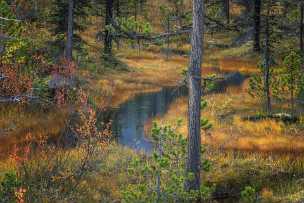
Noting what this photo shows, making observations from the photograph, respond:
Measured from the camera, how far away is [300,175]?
15.3 meters

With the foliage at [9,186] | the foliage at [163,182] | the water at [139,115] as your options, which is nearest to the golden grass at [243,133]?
the water at [139,115]

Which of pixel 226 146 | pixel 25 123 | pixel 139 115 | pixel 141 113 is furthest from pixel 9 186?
pixel 141 113

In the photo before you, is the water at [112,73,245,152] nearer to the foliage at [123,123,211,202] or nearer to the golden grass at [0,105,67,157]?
the golden grass at [0,105,67,157]

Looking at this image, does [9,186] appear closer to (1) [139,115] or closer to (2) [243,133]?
(2) [243,133]

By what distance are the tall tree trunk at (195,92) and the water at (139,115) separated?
6450mm

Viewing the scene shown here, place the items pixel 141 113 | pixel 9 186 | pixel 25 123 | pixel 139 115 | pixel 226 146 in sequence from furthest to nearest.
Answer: pixel 141 113, pixel 139 115, pixel 25 123, pixel 226 146, pixel 9 186

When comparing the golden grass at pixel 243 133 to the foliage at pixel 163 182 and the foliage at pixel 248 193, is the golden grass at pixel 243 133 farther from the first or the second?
the foliage at pixel 248 193

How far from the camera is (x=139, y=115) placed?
1163 inches

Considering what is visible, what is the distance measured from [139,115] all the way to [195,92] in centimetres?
1684

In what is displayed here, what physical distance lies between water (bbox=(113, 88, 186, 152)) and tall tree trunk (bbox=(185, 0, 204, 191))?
645 centimetres

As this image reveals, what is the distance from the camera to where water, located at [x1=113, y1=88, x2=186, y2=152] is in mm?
22797

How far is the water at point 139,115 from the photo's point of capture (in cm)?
2280

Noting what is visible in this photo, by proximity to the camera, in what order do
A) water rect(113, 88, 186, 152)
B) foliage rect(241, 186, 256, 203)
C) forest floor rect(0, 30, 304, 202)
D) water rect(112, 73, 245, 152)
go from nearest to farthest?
foliage rect(241, 186, 256, 203), forest floor rect(0, 30, 304, 202), water rect(113, 88, 186, 152), water rect(112, 73, 245, 152)

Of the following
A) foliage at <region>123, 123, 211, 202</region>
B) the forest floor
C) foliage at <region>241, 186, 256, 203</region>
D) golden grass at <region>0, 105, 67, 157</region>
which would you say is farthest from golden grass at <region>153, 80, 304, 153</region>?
foliage at <region>241, 186, 256, 203</region>
